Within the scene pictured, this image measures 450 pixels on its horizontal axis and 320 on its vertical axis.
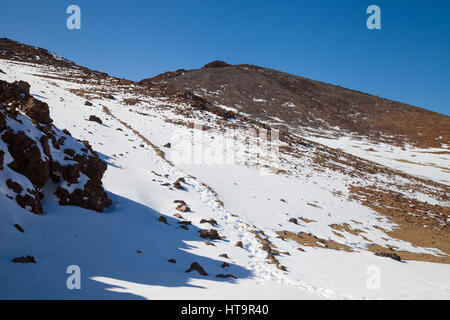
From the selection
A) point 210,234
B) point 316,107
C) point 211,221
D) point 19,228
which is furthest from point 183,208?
point 316,107

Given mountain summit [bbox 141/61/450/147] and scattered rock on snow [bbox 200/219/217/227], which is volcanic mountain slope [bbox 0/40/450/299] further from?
mountain summit [bbox 141/61/450/147]

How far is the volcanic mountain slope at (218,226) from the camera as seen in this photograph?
527cm

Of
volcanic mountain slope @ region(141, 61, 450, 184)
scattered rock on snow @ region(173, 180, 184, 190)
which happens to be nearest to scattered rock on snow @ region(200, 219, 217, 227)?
scattered rock on snow @ region(173, 180, 184, 190)

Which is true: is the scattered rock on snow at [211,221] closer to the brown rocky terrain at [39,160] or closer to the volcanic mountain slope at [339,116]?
the brown rocky terrain at [39,160]

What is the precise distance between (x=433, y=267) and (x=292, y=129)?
47.7 metres

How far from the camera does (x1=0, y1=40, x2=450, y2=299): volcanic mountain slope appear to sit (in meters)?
5.27

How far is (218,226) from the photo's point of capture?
11.2 meters

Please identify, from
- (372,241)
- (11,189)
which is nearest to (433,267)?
(372,241)

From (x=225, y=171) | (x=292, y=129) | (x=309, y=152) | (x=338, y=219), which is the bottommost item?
(x=338, y=219)

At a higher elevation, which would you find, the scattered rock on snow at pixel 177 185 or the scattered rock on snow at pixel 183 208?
the scattered rock on snow at pixel 177 185

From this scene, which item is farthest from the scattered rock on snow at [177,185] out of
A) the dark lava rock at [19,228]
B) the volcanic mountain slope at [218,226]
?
the dark lava rock at [19,228]

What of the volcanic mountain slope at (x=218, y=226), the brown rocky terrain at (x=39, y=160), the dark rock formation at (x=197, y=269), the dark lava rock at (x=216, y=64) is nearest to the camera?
the volcanic mountain slope at (x=218, y=226)
